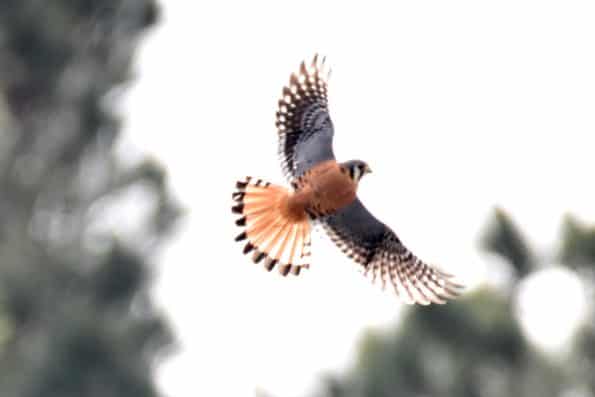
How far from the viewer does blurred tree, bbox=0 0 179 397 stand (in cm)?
2044

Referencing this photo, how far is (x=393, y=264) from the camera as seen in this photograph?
22.1 feet

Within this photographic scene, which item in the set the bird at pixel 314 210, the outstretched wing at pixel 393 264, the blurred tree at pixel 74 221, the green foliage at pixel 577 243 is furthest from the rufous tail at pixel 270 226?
the blurred tree at pixel 74 221

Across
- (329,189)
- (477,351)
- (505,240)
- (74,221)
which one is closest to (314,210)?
(329,189)

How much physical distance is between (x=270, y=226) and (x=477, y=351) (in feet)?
31.1

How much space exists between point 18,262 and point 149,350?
7.85ft

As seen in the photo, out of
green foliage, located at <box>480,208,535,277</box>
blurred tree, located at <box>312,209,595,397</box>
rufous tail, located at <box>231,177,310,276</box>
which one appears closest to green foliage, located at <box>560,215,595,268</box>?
blurred tree, located at <box>312,209,595,397</box>

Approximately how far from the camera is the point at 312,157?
19.5ft

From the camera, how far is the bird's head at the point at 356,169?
5.48 meters

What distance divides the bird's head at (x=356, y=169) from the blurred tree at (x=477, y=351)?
334 inches

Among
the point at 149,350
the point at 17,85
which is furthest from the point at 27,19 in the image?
Result: the point at 149,350

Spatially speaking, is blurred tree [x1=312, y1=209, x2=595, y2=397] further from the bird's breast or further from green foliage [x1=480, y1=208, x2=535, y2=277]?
the bird's breast

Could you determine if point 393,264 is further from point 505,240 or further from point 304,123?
point 505,240

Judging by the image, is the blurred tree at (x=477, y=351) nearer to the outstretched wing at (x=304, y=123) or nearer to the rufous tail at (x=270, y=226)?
the outstretched wing at (x=304, y=123)

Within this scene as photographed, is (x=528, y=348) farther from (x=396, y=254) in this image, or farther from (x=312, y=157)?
(x=312, y=157)
